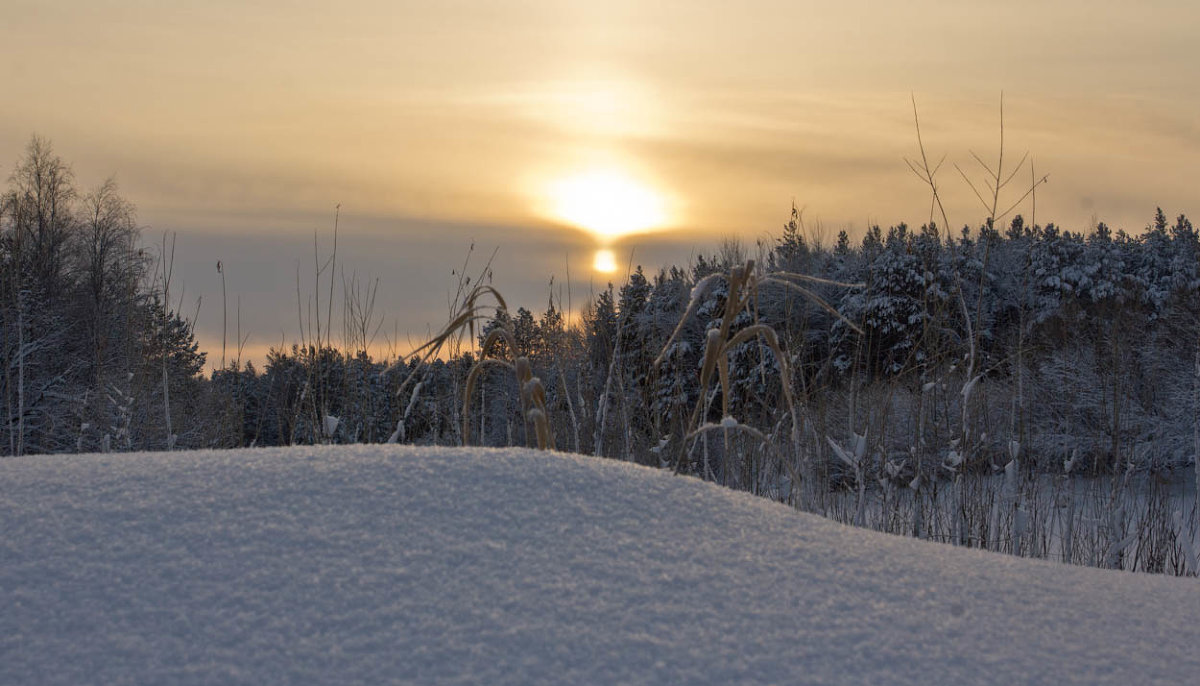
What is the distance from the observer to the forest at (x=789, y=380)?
2707 mm

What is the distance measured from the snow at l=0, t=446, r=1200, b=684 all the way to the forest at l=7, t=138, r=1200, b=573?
0.84ft

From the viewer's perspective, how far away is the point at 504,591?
91cm

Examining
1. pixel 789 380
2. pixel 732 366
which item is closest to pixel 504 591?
pixel 789 380

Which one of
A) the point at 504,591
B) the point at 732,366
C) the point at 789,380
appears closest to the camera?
the point at 504,591

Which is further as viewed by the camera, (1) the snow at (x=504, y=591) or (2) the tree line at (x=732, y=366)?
(2) the tree line at (x=732, y=366)

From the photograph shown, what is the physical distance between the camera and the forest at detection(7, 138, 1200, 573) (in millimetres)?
2707

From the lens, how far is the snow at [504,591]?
31.9 inches

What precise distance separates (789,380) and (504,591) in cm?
100

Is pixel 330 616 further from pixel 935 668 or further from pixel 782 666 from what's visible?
pixel 935 668

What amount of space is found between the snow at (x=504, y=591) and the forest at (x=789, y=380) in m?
0.25

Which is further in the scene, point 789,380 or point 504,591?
point 789,380

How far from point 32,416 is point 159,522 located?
1641cm

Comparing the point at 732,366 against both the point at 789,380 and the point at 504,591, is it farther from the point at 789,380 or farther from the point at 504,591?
the point at 504,591

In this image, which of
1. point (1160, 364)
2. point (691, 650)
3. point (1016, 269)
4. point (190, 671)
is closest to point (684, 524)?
point (691, 650)
